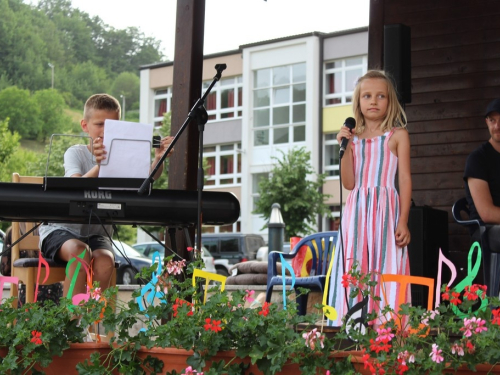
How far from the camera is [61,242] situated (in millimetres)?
3670

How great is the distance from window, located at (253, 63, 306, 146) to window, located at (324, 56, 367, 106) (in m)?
1.46

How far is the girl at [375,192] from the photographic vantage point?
328cm

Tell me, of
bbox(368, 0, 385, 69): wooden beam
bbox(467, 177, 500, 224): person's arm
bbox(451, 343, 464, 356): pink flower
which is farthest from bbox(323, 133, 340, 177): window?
bbox(451, 343, 464, 356): pink flower

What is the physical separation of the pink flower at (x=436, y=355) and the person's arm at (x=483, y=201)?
2.41 meters

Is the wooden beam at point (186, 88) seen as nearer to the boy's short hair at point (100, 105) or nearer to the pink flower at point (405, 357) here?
the boy's short hair at point (100, 105)

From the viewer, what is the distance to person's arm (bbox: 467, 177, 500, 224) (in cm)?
409

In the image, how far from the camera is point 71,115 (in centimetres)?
8900

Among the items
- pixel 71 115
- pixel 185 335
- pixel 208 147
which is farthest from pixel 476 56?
pixel 71 115

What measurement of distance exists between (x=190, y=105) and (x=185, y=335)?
2.24m

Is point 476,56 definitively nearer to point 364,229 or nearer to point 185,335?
point 364,229

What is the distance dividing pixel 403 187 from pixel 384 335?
4.88 ft

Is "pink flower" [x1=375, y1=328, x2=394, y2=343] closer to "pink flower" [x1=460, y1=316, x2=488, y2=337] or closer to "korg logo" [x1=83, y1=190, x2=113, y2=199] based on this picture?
"pink flower" [x1=460, y1=316, x2=488, y2=337]

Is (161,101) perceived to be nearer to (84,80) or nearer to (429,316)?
(84,80)

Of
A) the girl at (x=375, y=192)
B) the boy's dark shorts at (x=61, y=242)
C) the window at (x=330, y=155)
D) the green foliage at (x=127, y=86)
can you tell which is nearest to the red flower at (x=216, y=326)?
the girl at (x=375, y=192)
